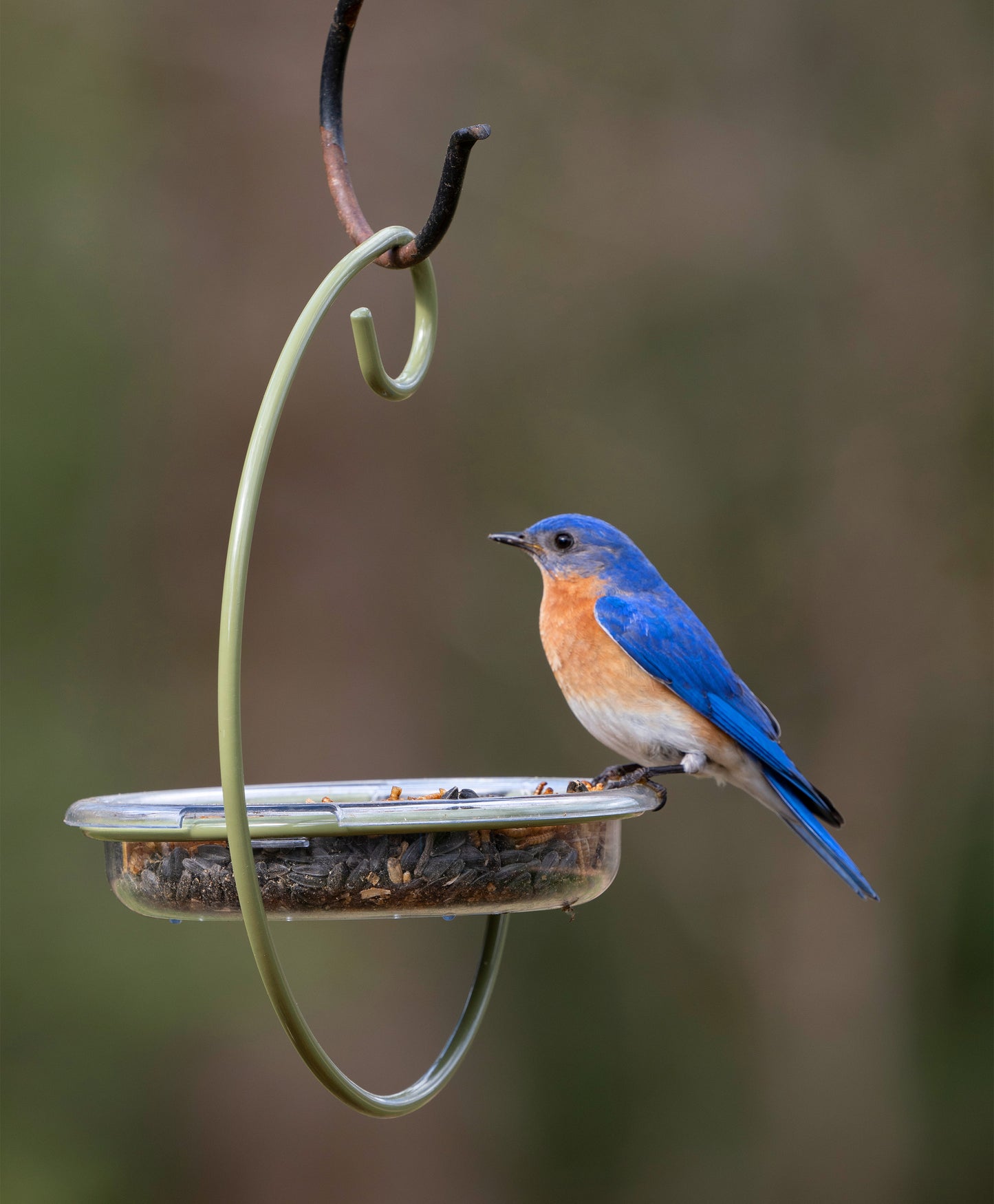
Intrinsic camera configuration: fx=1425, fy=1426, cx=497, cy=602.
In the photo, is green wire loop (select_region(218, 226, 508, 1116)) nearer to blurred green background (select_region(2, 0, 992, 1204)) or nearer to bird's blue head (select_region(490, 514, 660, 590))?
bird's blue head (select_region(490, 514, 660, 590))

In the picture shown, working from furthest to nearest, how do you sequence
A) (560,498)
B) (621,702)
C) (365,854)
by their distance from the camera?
(560,498), (621,702), (365,854)

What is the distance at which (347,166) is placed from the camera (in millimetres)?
2254

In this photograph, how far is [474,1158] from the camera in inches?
226

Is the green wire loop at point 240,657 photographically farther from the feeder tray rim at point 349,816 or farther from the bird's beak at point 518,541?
the bird's beak at point 518,541

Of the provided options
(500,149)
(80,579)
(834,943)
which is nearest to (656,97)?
(500,149)

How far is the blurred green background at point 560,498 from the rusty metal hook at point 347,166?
3605 millimetres

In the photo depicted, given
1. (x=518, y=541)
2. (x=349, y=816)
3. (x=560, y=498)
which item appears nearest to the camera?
(x=349, y=816)

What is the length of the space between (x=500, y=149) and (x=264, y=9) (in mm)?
1144

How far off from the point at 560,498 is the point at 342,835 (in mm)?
4144

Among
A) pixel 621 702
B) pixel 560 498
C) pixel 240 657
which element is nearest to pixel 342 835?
pixel 240 657

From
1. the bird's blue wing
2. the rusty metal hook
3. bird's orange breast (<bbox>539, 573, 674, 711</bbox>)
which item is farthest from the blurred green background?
the rusty metal hook

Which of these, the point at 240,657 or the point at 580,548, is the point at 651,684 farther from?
the point at 240,657

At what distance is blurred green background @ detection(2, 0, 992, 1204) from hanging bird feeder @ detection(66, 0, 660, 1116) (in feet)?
11.0

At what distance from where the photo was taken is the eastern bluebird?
320cm
